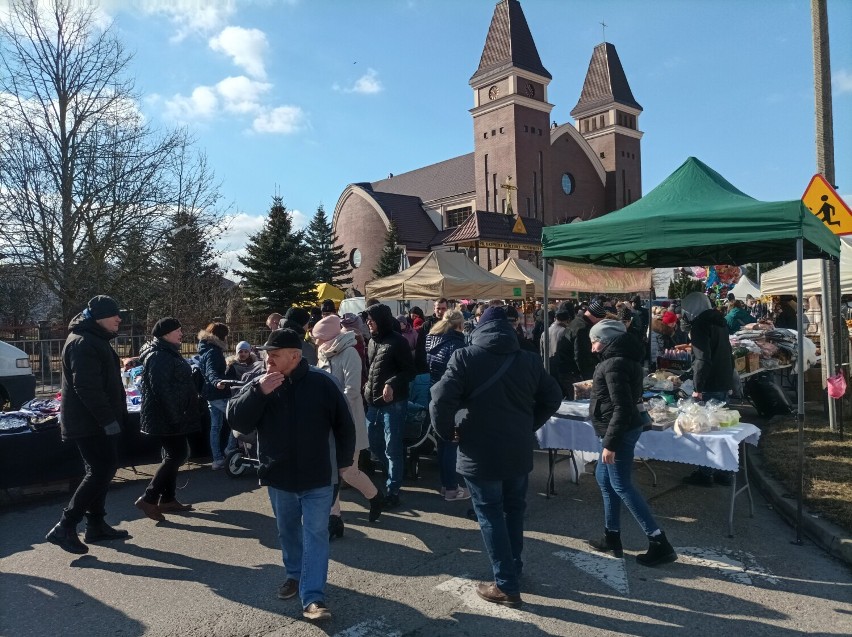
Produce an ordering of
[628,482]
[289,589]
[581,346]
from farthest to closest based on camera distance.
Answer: [581,346] → [628,482] → [289,589]

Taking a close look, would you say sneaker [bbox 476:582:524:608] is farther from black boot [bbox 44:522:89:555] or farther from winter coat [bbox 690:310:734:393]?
winter coat [bbox 690:310:734:393]

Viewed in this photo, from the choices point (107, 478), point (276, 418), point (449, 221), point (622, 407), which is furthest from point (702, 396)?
point (449, 221)

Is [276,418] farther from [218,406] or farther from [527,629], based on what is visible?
[218,406]

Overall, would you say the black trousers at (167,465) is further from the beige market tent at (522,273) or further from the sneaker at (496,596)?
the beige market tent at (522,273)

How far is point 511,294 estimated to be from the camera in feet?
50.8

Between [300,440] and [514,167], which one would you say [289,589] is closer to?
[300,440]

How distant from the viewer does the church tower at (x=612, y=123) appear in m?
50.9

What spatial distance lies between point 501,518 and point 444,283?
34.4 feet

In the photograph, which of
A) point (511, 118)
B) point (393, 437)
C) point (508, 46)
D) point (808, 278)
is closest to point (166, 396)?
point (393, 437)

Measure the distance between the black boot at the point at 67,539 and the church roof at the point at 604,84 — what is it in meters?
52.9

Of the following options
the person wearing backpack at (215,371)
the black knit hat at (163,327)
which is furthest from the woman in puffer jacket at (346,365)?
the person wearing backpack at (215,371)

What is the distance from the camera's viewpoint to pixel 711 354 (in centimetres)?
604

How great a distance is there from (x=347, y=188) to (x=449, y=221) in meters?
10.6

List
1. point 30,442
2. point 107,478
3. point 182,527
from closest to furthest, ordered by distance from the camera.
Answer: point 107,478 → point 182,527 → point 30,442
